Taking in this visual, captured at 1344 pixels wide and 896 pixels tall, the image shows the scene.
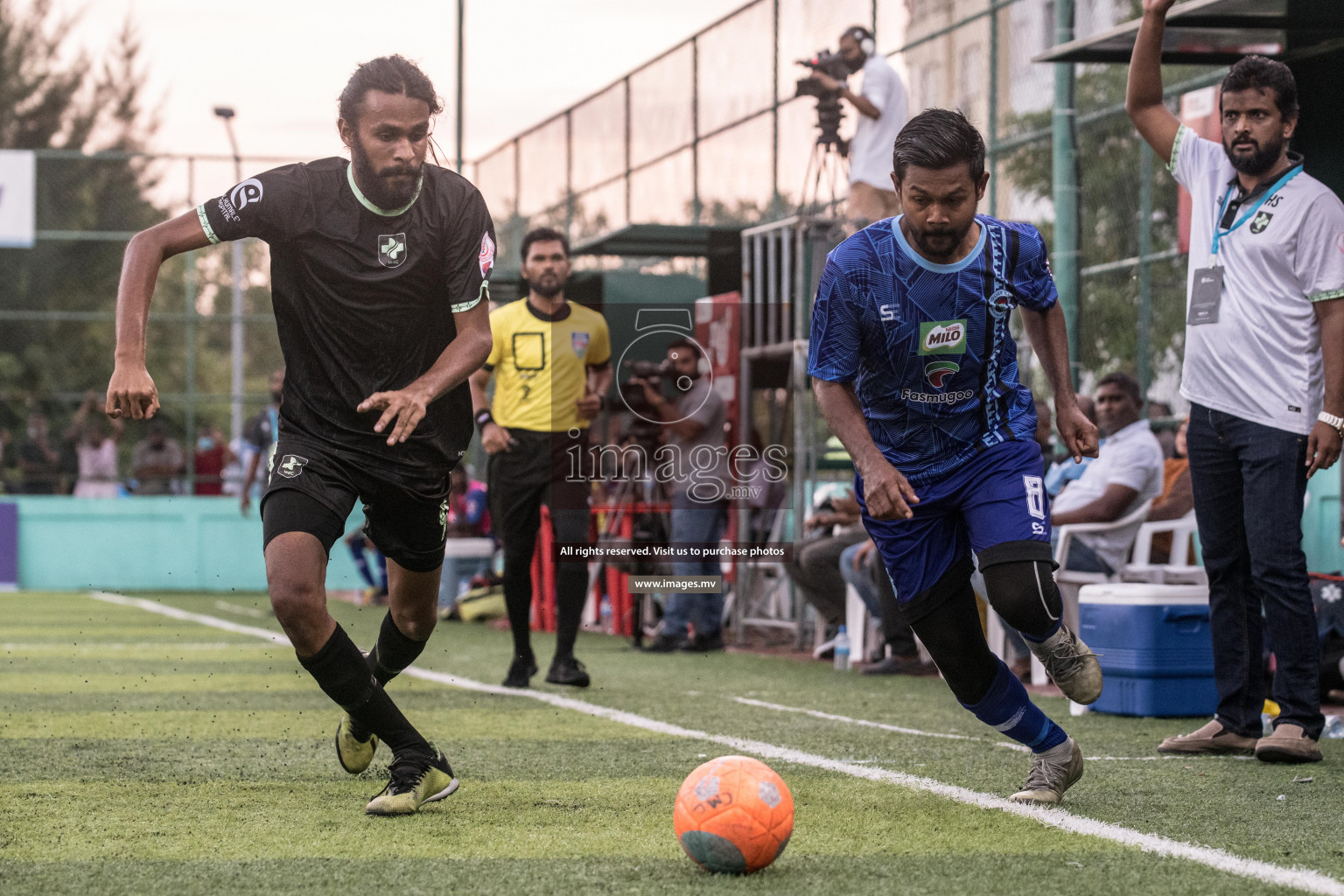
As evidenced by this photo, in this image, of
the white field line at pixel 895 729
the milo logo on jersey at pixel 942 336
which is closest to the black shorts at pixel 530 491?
the white field line at pixel 895 729

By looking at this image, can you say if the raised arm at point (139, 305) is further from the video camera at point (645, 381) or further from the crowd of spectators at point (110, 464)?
the crowd of spectators at point (110, 464)

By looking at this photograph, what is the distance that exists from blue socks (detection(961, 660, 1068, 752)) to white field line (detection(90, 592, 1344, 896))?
204mm

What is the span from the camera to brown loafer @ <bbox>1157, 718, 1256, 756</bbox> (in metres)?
6.21

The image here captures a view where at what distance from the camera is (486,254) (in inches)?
201

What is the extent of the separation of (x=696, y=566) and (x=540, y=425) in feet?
10.9

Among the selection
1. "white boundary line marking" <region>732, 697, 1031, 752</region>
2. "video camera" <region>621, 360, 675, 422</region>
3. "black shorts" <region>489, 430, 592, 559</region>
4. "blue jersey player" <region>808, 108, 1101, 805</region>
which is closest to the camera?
"blue jersey player" <region>808, 108, 1101, 805</region>

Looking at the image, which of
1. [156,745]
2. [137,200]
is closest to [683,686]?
[156,745]

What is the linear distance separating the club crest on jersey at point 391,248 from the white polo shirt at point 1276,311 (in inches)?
118

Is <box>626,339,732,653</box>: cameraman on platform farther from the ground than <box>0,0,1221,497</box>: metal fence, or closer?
closer

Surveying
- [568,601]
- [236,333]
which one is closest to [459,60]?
[236,333]

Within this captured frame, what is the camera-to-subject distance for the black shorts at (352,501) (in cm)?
479

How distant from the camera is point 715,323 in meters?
12.7

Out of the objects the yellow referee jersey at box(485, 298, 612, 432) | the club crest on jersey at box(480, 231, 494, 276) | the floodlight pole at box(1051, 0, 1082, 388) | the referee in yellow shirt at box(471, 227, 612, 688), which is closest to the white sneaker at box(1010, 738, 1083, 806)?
the club crest on jersey at box(480, 231, 494, 276)

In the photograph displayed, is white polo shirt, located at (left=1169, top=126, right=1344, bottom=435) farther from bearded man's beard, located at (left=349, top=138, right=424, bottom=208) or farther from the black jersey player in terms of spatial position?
bearded man's beard, located at (left=349, top=138, right=424, bottom=208)
